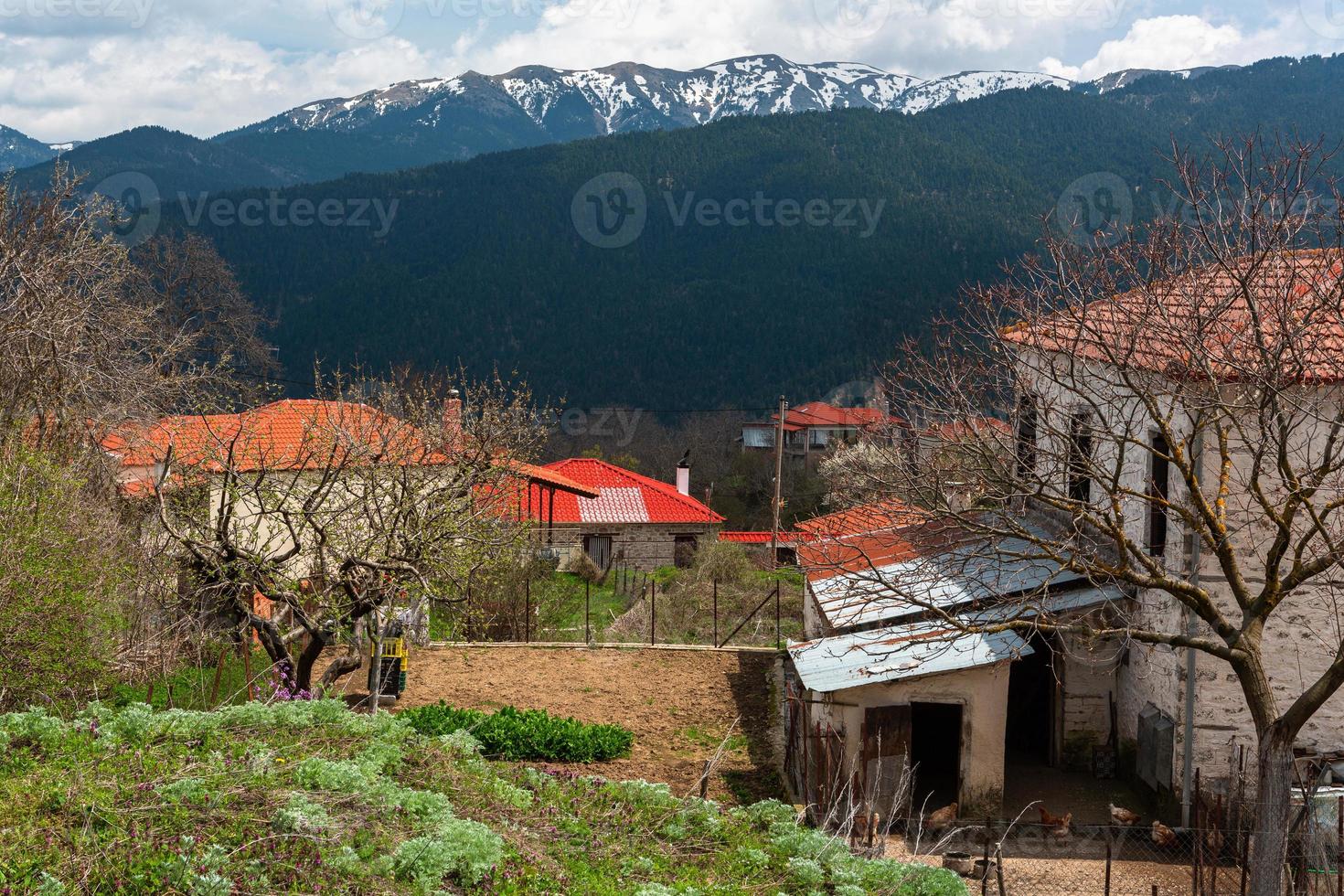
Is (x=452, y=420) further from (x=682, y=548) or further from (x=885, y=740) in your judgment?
(x=682, y=548)

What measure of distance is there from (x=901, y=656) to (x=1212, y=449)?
13.3 ft

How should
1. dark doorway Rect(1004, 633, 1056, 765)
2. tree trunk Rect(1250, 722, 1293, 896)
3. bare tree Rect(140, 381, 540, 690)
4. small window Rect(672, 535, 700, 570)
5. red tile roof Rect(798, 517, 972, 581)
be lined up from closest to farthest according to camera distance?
tree trunk Rect(1250, 722, 1293, 896) < bare tree Rect(140, 381, 540, 690) < red tile roof Rect(798, 517, 972, 581) < dark doorway Rect(1004, 633, 1056, 765) < small window Rect(672, 535, 700, 570)

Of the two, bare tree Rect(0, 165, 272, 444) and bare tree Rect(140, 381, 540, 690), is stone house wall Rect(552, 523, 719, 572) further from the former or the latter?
bare tree Rect(0, 165, 272, 444)

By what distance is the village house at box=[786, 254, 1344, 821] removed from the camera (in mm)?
11852

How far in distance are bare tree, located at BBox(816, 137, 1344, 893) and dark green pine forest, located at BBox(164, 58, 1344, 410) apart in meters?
61.5

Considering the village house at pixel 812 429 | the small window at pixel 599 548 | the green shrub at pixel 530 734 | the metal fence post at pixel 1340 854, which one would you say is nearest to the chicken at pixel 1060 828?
the metal fence post at pixel 1340 854

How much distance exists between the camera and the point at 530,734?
14.3 meters

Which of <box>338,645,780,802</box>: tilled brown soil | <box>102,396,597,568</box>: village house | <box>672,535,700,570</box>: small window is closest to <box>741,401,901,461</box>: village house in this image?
<box>672,535,700,570</box>: small window

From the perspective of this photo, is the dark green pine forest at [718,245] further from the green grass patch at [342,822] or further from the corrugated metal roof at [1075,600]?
the green grass patch at [342,822]

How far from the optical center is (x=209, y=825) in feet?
20.8

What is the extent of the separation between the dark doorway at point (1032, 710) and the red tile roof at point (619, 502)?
23839mm

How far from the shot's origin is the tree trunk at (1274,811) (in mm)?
8398

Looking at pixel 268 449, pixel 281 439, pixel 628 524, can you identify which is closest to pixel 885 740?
pixel 268 449

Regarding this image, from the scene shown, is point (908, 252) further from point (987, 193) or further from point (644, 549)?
point (644, 549)
